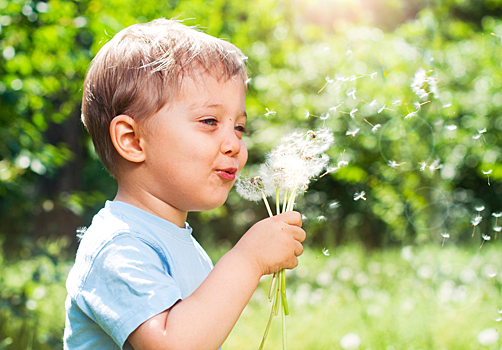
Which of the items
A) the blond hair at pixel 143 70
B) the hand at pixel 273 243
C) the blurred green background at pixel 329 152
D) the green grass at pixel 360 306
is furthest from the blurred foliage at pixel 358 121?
the hand at pixel 273 243

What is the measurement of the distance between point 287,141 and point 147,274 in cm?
59

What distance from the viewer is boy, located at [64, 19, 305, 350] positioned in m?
0.95

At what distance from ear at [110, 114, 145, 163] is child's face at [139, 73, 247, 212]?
0.03 m

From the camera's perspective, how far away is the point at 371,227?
6.55 metres

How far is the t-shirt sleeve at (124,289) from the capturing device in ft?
3.06

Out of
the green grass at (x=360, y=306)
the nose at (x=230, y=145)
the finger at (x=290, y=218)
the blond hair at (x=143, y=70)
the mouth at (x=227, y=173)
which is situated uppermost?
the blond hair at (x=143, y=70)

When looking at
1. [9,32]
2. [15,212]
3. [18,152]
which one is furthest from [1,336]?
[15,212]

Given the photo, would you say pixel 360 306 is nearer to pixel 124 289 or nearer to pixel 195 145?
pixel 195 145

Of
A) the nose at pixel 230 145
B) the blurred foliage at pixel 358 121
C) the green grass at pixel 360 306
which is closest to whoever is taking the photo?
the nose at pixel 230 145

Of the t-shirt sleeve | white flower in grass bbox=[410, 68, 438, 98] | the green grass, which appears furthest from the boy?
the green grass

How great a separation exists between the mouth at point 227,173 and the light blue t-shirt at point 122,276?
216mm

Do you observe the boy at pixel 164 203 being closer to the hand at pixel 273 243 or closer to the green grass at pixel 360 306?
the hand at pixel 273 243

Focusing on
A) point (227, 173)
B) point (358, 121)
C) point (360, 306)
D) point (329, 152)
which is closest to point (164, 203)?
point (227, 173)

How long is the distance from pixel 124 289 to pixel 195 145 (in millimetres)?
419
